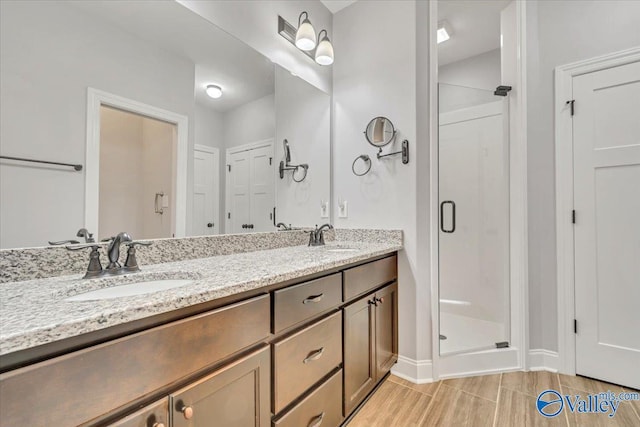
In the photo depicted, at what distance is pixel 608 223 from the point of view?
1.81 meters

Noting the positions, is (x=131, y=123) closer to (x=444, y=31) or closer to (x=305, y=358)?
(x=305, y=358)

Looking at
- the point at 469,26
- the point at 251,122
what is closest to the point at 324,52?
the point at 251,122

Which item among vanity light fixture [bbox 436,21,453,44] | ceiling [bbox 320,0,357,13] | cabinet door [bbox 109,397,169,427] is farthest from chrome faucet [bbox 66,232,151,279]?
vanity light fixture [bbox 436,21,453,44]

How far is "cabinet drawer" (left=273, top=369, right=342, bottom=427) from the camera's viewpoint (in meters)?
1.06

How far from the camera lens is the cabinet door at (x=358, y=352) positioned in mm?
1396

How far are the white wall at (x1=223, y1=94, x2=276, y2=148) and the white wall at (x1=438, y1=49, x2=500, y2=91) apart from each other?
7.82 feet

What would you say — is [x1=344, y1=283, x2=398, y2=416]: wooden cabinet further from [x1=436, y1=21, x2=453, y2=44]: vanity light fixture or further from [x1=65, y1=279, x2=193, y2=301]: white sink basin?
[x1=436, y1=21, x2=453, y2=44]: vanity light fixture

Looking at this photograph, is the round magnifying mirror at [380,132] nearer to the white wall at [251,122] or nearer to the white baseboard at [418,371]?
the white wall at [251,122]

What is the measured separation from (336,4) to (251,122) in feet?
4.38

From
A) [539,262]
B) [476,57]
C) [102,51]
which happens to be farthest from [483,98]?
[102,51]

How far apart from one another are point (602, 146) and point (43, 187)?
290cm

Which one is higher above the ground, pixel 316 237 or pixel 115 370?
pixel 316 237

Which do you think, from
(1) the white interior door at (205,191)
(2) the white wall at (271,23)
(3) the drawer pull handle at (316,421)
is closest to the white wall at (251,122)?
(1) the white interior door at (205,191)

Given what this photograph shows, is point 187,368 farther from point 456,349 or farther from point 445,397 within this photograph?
point 456,349
